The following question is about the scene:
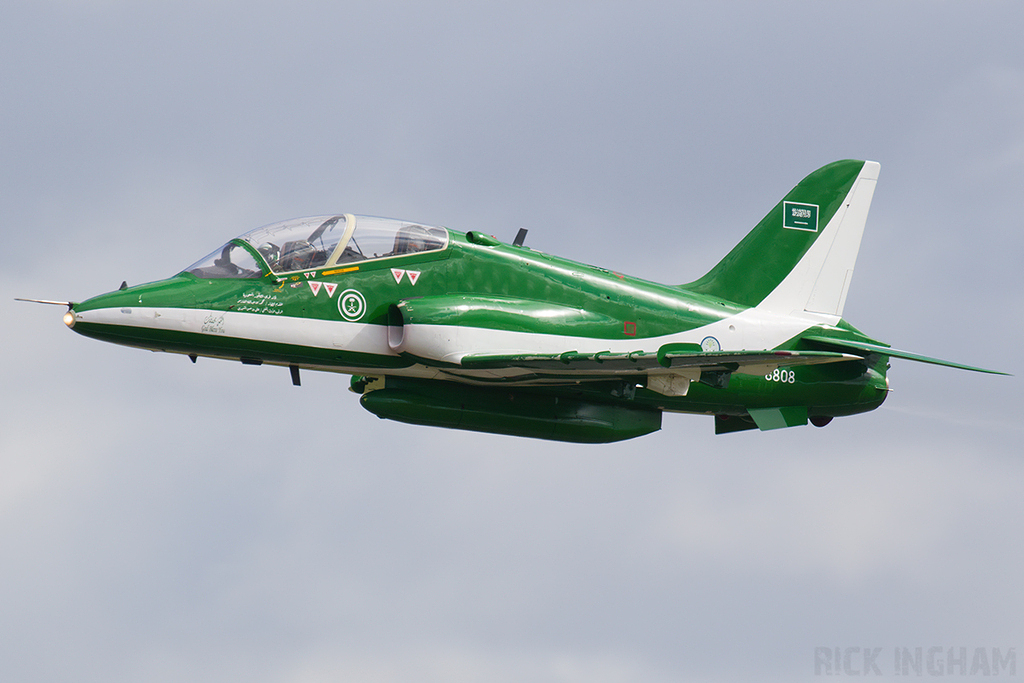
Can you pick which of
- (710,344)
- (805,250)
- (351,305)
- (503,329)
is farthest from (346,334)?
(805,250)

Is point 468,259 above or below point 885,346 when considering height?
above

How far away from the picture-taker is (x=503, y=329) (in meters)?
17.9

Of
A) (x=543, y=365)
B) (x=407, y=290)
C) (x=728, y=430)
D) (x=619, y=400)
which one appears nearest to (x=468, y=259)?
(x=407, y=290)

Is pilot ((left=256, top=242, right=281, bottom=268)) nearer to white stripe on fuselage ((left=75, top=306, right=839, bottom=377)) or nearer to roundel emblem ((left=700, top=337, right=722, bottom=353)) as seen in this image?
white stripe on fuselage ((left=75, top=306, right=839, bottom=377))

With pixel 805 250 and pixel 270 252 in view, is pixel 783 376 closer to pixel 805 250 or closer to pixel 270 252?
pixel 805 250

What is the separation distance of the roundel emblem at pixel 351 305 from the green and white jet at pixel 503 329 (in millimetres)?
21

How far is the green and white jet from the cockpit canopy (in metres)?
0.02

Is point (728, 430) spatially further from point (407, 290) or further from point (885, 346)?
point (407, 290)

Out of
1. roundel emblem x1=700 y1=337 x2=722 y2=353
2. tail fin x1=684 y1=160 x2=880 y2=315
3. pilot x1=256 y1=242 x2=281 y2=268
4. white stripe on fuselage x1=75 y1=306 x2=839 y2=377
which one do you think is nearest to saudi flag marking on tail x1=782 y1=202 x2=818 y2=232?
tail fin x1=684 y1=160 x2=880 y2=315

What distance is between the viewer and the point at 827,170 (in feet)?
74.9

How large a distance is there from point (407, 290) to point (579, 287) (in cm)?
289

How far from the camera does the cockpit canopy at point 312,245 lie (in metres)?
17.6

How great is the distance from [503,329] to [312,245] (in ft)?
10.2

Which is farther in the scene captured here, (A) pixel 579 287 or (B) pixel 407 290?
(A) pixel 579 287
